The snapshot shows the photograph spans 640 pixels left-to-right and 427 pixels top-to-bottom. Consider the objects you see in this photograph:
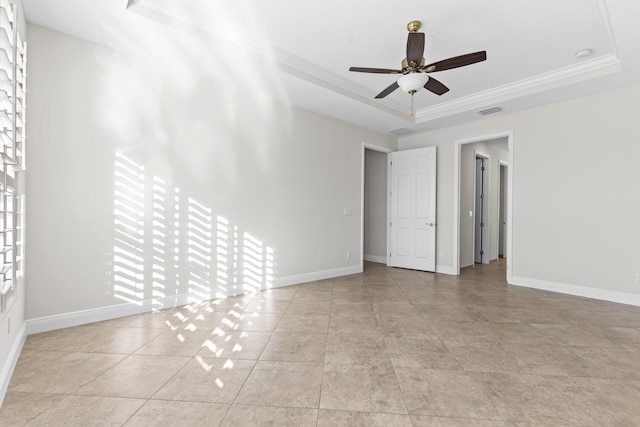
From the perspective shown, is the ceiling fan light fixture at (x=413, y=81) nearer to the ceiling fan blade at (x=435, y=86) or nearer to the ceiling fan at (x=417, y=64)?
the ceiling fan at (x=417, y=64)

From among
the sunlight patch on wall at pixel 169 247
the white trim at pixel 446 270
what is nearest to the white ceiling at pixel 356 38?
the sunlight patch on wall at pixel 169 247

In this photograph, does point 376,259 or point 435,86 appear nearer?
point 435,86

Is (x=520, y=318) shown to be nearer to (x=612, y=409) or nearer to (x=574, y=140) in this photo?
(x=612, y=409)

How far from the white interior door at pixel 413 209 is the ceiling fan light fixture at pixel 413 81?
9.33 ft

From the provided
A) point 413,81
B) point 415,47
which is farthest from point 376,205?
point 415,47

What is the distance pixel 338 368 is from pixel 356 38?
312 cm

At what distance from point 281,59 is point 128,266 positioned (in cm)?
282

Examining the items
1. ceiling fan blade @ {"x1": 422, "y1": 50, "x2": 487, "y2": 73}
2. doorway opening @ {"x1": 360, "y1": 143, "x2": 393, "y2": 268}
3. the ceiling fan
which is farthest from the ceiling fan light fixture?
doorway opening @ {"x1": 360, "y1": 143, "x2": 393, "y2": 268}

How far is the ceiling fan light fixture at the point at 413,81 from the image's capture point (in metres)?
2.94

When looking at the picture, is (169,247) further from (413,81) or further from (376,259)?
(376,259)

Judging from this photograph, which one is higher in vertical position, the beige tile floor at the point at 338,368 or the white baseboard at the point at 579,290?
the white baseboard at the point at 579,290

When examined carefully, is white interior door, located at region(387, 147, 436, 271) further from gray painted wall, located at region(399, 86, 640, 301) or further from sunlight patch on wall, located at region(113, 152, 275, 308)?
sunlight patch on wall, located at region(113, 152, 275, 308)

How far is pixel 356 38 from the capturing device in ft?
10.4

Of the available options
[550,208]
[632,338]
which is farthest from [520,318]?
[550,208]
